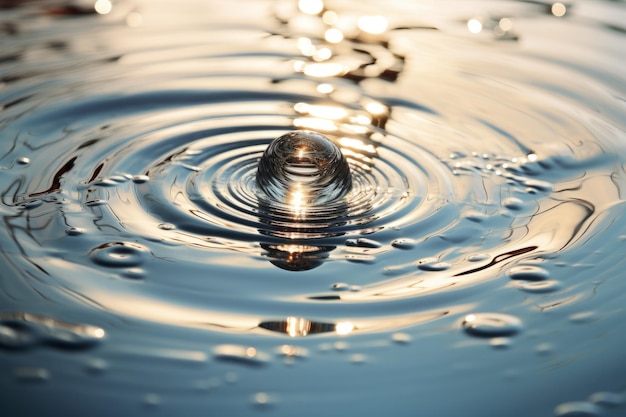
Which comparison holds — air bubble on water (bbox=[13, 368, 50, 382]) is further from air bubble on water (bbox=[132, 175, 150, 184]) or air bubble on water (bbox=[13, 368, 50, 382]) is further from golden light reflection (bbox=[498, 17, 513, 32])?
golden light reflection (bbox=[498, 17, 513, 32])

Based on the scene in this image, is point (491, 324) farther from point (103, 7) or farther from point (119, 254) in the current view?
point (103, 7)

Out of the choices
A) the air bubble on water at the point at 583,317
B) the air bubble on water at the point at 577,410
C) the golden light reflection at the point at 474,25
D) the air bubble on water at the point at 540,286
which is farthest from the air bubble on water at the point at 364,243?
the golden light reflection at the point at 474,25

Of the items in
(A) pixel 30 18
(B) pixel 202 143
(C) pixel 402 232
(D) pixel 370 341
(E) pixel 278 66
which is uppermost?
(A) pixel 30 18

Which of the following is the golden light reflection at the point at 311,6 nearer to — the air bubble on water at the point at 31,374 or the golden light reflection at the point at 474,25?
the golden light reflection at the point at 474,25

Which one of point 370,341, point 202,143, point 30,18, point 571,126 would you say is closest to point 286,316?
point 370,341

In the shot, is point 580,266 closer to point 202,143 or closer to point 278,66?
point 202,143

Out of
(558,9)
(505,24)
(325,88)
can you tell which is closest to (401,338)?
(325,88)

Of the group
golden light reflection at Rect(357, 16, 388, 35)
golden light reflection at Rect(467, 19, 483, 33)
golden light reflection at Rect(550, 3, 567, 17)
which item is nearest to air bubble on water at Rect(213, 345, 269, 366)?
golden light reflection at Rect(357, 16, 388, 35)
